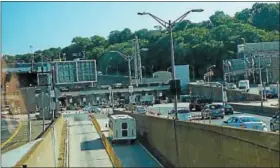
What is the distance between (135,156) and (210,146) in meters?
16.0

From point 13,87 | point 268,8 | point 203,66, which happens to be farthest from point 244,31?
point 203,66

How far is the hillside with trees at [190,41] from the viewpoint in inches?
1297

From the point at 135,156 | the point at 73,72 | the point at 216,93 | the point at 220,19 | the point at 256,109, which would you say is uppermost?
the point at 220,19

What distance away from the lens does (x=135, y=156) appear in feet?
114

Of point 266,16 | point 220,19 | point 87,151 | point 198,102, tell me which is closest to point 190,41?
point 220,19

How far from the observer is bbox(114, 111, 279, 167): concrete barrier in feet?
43.0

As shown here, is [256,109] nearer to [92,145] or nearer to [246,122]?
[92,145]

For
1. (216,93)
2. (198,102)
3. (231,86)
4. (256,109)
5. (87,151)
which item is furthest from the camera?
(231,86)

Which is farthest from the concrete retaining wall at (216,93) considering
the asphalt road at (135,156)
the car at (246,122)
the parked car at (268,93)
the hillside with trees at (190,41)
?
the car at (246,122)

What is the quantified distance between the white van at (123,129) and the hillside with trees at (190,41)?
26.7ft

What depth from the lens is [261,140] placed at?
1316 centimetres

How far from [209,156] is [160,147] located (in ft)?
47.6

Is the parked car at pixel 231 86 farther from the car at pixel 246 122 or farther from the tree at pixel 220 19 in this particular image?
the car at pixel 246 122

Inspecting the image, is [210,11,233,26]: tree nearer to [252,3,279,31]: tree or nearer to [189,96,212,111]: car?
[252,3,279,31]: tree
